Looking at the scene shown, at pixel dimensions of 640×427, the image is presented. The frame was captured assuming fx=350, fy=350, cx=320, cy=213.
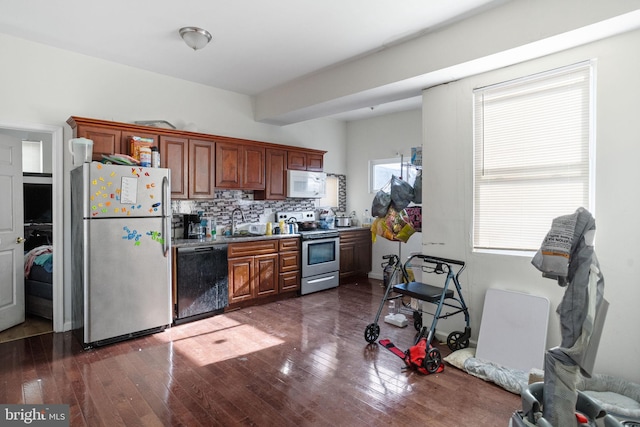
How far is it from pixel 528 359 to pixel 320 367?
1626 millimetres

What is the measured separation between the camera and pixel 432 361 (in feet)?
9.12

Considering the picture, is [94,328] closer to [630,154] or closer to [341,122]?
[630,154]

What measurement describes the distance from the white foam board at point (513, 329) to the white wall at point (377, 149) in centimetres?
243

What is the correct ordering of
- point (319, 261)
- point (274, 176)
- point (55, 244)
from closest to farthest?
point (55, 244)
point (274, 176)
point (319, 261)

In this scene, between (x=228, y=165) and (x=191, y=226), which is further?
(x=228, y=165)

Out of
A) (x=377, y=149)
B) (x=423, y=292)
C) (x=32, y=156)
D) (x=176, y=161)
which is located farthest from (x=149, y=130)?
(x=377, y=149)

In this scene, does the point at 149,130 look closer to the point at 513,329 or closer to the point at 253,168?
the point at 253,168

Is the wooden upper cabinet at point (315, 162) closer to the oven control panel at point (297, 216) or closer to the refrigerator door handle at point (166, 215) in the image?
the oven control panel at point (297, 216)

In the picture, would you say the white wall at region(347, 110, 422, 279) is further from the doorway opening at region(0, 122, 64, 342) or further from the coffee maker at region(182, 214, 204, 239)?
the doorway opening at region(0, 122, 64, 342)

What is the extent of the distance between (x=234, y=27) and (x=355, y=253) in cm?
396

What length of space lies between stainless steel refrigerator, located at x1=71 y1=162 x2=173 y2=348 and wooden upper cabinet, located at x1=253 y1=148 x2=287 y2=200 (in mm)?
1662

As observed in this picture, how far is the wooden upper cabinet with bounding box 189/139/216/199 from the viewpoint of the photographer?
428cm

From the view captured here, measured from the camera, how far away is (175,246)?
383 centimetres

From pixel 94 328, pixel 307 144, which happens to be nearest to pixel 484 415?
pixel 94 328
